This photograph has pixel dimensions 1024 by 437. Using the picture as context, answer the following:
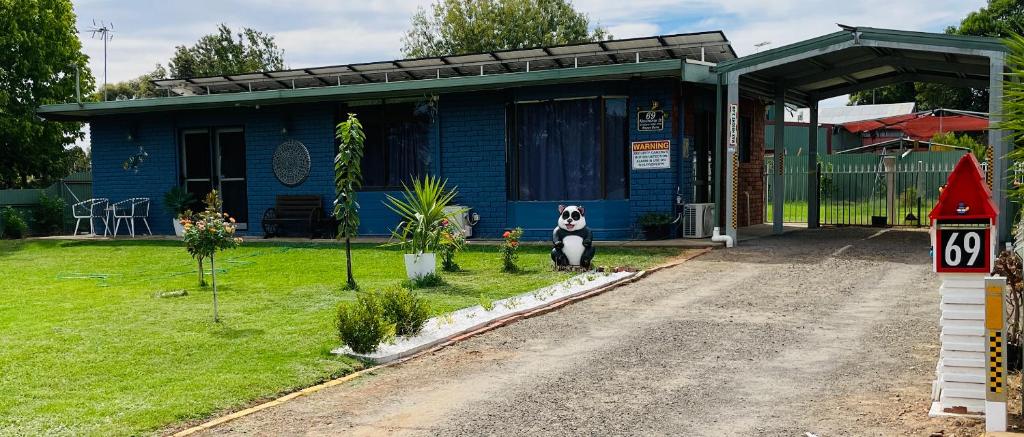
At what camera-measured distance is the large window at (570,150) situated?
14000 millimetres

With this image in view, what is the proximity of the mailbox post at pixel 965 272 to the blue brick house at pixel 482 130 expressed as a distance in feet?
27.5

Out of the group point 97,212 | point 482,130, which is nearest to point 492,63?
point 482,130

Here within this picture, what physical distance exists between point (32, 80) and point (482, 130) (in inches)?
662

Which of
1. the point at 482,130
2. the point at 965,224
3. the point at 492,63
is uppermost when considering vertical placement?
the point at 492,63

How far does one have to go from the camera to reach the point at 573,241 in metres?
10.6

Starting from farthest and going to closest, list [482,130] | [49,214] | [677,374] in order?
[49,214], [482,130], [677,374]

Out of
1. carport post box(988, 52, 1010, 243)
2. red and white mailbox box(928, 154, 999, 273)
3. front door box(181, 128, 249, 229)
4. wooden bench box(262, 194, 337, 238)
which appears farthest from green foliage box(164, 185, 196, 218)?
red and white mailbox box(928, 154, 999, 273)

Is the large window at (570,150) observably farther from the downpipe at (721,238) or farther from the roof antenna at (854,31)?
the roof antenna at (854,31)

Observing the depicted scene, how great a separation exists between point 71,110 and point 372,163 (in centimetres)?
677

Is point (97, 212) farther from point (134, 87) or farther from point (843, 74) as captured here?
point (134, 87)

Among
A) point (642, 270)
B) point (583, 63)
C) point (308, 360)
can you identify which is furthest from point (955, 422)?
point (583, 63)

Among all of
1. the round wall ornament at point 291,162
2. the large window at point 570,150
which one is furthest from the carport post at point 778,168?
the round wall ornament at point 291,162

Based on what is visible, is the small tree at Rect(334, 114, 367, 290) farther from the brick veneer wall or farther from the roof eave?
the brick veneer wall

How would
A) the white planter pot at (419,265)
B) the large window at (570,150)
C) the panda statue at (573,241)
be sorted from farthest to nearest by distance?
1. the large window at (570,150)
2. the panda statue at (573,241)
3. the white planter pot at (419,265)
